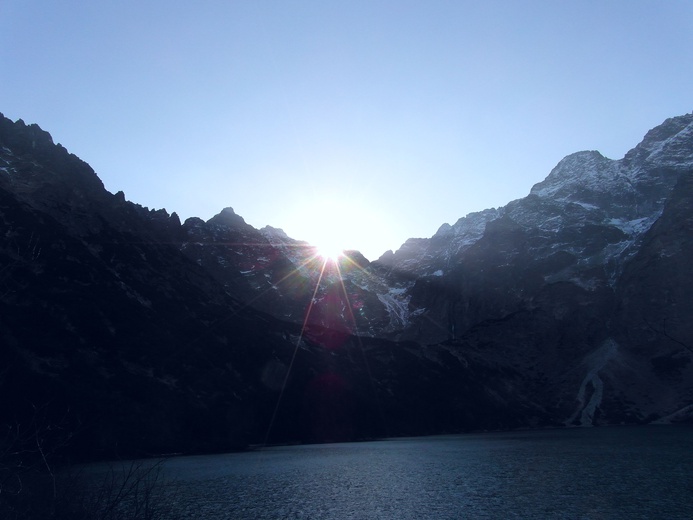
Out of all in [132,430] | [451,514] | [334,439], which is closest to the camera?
[451,514]

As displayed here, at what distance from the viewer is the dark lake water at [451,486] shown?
5181 centimetres

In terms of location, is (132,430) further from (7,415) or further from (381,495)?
(381,495)

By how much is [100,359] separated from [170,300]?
48158 millimetres

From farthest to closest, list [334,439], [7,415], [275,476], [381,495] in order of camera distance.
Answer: [334,439]
[7,415]
[275,476]
[381,495]

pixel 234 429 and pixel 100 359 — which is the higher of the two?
pixel 100 359

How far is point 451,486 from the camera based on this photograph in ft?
217

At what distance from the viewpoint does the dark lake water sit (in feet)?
170

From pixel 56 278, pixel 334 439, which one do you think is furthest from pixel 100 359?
pixel 334 439

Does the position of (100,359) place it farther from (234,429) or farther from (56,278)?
(234,429)

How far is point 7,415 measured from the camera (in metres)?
106

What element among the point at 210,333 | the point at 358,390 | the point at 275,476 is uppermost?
the point at 210,333

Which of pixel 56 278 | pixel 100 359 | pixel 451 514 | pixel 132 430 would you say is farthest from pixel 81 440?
pixel 451 514

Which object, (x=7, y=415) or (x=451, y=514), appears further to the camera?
(x=7, y=415)

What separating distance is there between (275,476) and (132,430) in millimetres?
58194
